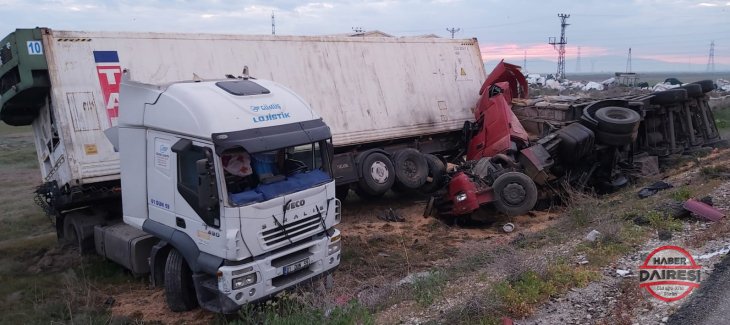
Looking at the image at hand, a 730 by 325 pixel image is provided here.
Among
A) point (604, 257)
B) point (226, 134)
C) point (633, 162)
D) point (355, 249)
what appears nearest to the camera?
point (226, 134)

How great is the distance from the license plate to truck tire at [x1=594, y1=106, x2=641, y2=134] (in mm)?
7474

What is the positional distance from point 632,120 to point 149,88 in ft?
30.0

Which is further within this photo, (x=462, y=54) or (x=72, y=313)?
(x=462, y=54)

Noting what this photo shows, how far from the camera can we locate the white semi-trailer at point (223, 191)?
5.78 m

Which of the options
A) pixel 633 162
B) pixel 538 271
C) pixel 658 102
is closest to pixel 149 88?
pixel 538 271

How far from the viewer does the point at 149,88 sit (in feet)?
21.7

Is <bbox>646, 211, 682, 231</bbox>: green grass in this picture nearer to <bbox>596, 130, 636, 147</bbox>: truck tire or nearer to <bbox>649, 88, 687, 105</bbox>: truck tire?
<bbox>596, 130, 636, 147</bbox>: truck tire

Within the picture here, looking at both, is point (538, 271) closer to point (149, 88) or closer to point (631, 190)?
point (149, 88)

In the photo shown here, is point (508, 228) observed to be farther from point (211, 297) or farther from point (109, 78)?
point (109, 78)

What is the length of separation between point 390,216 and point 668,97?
23.5ft

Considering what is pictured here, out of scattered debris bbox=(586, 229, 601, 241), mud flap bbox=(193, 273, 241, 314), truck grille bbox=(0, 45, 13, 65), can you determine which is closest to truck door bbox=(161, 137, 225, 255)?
mud flap bbox=(193, 273, 241, 314)

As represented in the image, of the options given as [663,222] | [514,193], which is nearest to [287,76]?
[514,193]

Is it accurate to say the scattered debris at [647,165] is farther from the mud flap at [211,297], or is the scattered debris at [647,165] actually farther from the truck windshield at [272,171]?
the mud flap at [211,297]

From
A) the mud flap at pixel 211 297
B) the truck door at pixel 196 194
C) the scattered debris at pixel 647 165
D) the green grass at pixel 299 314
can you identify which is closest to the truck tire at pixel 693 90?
the scattered debris at pixel 647 165
